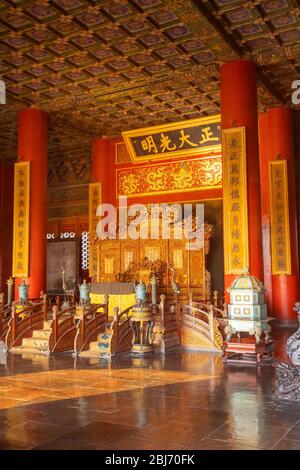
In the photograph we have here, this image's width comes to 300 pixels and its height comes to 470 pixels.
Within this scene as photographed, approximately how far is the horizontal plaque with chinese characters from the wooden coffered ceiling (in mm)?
220

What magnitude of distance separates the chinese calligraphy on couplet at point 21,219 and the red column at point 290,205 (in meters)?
4.91

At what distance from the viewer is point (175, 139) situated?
34.6ft

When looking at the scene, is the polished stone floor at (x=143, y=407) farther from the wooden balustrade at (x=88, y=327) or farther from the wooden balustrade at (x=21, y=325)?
the wooden balustrade at (x=21, y=325)

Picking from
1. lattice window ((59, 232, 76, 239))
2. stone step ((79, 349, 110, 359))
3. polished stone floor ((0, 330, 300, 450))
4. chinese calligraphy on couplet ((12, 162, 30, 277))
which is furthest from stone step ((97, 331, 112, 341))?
lattice window ((59, 232, 76, 239))

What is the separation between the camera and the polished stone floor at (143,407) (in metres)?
2.71

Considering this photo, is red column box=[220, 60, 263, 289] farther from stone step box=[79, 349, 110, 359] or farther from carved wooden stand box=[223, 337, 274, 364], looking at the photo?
stone step box=[79, 349, 110, 359]

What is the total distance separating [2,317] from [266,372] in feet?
13.5

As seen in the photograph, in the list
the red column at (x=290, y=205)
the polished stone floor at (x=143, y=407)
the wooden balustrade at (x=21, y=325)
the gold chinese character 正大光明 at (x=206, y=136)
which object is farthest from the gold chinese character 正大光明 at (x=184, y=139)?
the polished stone floor at (x=143, y=407)

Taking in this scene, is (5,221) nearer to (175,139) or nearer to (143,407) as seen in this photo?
(175,139)

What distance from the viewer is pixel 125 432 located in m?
2.84

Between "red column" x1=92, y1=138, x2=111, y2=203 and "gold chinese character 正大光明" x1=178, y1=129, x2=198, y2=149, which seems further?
"red column" x1=92, y1=138, x2=111, y2=203

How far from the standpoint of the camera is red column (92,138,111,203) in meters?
11.3

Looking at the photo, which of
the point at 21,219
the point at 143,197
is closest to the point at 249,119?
the point at 143,197

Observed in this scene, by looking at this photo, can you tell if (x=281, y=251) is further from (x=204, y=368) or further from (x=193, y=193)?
(x=204, y=368)
